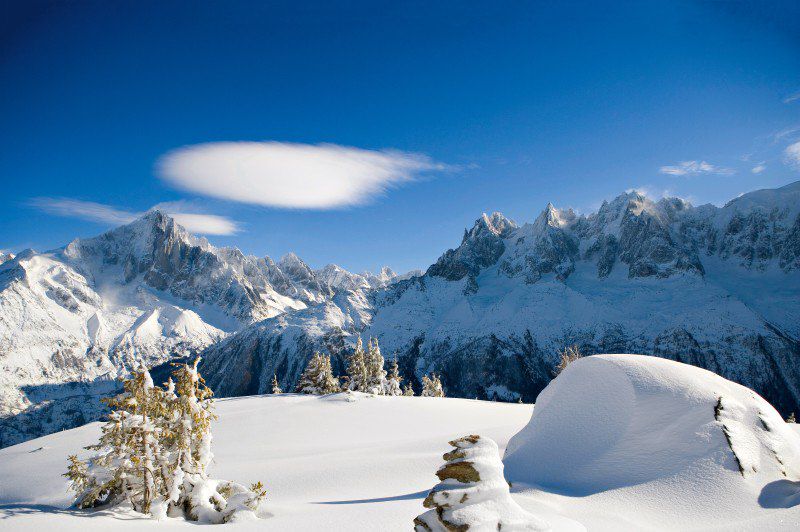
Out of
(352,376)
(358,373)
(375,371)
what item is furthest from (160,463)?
(375,371)

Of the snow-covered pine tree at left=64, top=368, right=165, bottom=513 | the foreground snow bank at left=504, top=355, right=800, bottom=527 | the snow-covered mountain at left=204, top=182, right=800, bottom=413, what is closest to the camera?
the foreground snow bank at left=504, top=355, right=800, bottom=527

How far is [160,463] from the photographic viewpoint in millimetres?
8906

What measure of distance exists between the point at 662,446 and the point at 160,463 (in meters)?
10.0

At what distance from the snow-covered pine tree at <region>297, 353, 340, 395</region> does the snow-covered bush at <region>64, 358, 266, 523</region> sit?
40.2 m

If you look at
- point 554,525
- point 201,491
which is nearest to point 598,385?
point 554,525

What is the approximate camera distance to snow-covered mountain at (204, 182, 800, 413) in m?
136

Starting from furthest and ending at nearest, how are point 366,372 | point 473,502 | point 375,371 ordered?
point 375,371 → point 366,372 → point 473,502

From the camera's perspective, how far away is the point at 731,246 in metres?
190

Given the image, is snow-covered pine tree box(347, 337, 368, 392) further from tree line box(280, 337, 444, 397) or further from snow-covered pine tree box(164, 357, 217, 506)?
snow-covered pine tree box(164, 357, 217, 506)

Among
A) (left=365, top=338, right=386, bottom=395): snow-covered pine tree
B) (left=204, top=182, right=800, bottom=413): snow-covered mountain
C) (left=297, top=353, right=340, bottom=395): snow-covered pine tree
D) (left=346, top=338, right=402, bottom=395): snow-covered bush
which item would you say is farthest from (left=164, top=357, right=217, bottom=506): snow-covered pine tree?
(left=204, top=182, right=800, bottom=413): snow-covered mountain

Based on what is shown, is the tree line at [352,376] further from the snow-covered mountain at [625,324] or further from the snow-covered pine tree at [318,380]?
the snow-covered mountain at [625,324]

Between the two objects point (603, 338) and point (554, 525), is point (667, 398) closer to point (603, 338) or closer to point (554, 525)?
point (554, 525)

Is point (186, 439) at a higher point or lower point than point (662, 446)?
higher

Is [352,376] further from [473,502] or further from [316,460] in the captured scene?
[473,502]
